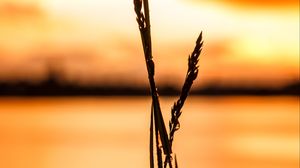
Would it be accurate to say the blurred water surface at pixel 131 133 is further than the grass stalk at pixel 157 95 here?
Yes

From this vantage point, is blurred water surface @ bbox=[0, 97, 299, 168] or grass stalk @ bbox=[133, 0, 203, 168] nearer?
grass stalk @ bbox=[133, 0, 203, 168]

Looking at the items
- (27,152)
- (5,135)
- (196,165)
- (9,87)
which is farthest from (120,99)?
(196,165)

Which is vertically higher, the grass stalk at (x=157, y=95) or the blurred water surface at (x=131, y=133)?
the blurred water surface at (x=131, y=133)

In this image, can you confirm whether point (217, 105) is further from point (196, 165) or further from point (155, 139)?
point (155, 139)

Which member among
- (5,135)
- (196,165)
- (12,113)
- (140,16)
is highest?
(12,113)

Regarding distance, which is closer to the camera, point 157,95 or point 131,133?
point 157,95

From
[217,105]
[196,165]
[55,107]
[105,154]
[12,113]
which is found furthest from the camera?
[217,105]

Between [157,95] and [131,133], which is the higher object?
[131,133]

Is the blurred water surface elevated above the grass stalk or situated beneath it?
elevated above
